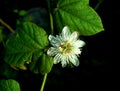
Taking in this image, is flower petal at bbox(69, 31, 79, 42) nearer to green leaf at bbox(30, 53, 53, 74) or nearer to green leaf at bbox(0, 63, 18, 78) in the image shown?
green leaf at bbox(30, 53, 53, 74)

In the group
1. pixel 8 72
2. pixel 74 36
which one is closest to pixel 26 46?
pixel 74 36

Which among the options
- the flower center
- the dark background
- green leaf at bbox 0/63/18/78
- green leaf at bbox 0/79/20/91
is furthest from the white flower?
green leaf at bbox 0/63/18/78

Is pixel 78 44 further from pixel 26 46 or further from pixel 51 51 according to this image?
pixel 26 46

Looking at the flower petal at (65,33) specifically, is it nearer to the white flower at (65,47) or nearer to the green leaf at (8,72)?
the white flower at (65,47)

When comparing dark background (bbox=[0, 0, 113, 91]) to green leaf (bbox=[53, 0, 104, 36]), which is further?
dark background (bbox=[0, 0, 113, 91])

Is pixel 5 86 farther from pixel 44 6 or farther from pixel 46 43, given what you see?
pixel 44 6
